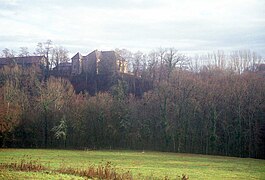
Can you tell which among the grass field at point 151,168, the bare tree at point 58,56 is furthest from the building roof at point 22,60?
the grass field at point 151,168

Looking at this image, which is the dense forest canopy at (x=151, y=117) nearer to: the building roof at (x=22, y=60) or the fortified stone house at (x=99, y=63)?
the fortified stone house at (x=99, y=63)

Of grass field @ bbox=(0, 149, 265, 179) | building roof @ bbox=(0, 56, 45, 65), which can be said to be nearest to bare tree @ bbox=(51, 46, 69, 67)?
building roof @ bbox=(0, 56, 45, 65)

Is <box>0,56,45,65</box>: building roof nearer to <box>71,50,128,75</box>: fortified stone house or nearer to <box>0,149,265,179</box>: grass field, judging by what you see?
<box>71,50,128,75</box>: fortified stone house

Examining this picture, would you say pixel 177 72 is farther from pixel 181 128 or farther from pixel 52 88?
pixel 52 88

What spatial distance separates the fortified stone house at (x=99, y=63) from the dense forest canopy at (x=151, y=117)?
16.5 meters

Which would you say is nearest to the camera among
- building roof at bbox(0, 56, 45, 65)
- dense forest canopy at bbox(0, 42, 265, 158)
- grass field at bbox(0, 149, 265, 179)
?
grass field at bbox(0, 149, 265, 179)

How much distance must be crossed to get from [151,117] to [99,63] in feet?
105

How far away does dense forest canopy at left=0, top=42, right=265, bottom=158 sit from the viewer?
186 ft

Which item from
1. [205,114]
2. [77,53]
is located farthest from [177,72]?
[77,53]

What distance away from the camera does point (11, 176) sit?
1645 cm

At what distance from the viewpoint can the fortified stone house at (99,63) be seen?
88.7 meters

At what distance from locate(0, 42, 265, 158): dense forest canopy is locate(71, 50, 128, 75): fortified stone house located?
54.1 feet

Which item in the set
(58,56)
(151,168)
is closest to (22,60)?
(58,56)

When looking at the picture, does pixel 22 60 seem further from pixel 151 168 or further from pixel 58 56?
pixel 151 168
